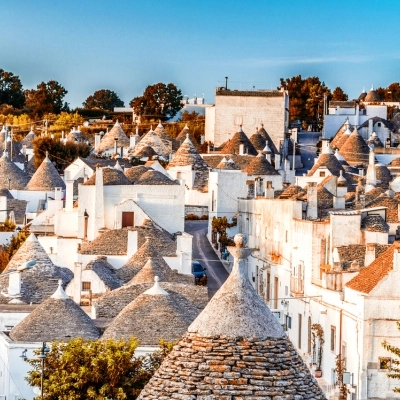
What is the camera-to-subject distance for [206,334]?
45.0 ft

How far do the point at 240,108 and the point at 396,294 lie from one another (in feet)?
195

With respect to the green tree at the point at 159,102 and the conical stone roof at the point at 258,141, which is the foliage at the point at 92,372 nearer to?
the conical stone roof at the point at 258,141

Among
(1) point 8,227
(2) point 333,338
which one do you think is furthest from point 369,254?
(1) point 8,227

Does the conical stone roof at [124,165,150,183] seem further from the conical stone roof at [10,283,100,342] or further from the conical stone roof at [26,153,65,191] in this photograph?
the conical stone roof at [10,283,100,342]

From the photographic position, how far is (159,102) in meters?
124

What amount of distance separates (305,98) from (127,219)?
194 ft

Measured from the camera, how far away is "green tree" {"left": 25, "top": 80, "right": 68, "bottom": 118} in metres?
134

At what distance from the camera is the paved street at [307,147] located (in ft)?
310

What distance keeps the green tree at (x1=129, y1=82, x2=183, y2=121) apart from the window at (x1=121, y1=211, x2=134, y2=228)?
56352mm

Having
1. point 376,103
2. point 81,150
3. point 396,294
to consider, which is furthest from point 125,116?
point 396,294

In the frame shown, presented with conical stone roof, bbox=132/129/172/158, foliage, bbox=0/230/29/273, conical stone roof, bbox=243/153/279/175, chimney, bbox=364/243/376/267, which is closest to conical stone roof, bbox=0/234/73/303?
Answer: foliage, bbox=0/230/29/273

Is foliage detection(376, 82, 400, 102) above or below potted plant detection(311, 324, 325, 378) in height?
above

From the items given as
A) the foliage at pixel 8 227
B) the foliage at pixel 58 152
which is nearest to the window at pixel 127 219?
the foliage at pixel 8 227

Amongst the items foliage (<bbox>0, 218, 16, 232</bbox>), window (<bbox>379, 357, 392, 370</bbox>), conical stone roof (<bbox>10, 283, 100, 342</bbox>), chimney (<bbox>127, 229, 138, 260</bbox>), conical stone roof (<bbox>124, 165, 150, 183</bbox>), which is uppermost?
conical stone roof (<bbox>124, 165, 150, 183</bbox>)
